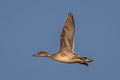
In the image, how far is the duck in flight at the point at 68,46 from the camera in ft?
140

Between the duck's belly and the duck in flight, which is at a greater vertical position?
A: the duck in flight

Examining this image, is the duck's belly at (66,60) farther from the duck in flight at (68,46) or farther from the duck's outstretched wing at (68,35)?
the duck's outstretched wing at (68,35)

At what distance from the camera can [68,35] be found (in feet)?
143

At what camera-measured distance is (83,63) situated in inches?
1692

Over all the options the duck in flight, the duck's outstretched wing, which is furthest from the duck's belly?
the duck's outstretched wing

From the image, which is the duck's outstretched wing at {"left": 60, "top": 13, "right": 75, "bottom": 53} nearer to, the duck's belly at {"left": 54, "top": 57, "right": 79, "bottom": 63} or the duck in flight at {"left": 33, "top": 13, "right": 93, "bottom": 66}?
the duck in flight at {"left": 33, "top": 13, "right": 93, "bottom": 66}

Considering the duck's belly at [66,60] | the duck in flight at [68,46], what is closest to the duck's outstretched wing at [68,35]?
the duck in flight at [68,46]

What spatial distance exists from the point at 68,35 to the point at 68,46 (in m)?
0.77

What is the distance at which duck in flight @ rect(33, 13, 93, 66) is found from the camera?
1677 inches

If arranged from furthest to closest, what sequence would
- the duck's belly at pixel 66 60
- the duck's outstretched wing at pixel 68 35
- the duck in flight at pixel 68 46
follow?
the duck's outstretched wing at pixel 68 35, the duck in flight at pixel 68 46, the duck's belly at pixel 66 60

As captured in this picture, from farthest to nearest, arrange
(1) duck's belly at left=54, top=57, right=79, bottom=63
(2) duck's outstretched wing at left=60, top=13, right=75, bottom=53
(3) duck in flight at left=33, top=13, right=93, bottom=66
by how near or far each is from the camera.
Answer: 1. (2) duck's outstretched wing at left=60, top=13, right=75, bottom=53
2. (3) duck in flight at left=33, top=13, right=93, bottom=66
3. (1) duck's belly at left=54, top=57, right=79, bottom=63

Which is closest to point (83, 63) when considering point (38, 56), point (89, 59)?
point (89, 59)

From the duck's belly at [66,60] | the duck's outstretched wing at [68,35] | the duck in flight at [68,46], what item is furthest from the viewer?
the duck's outstretched wing at [68,35]

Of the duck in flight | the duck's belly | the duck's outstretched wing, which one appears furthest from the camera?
the duck's outstretched wing
